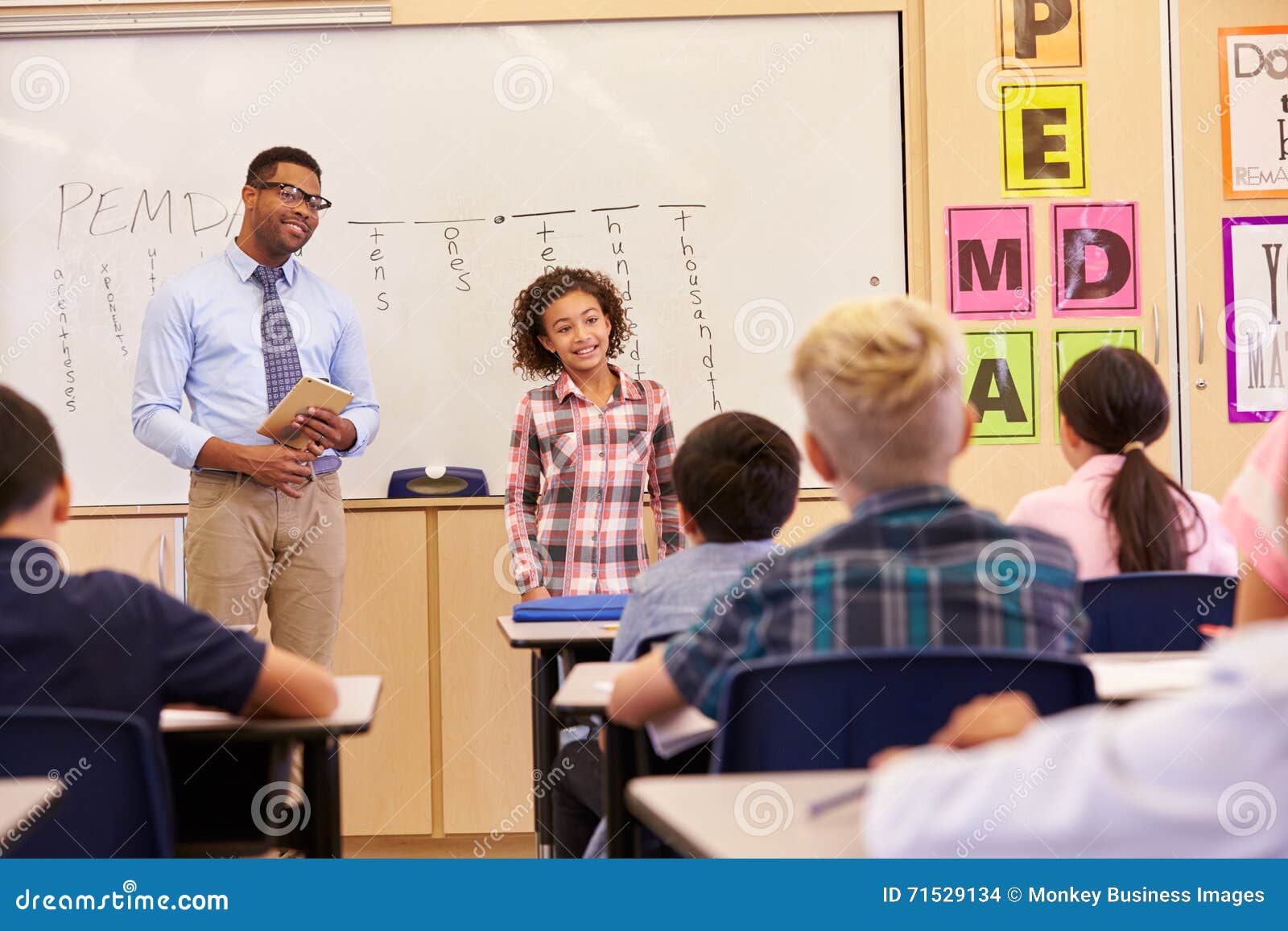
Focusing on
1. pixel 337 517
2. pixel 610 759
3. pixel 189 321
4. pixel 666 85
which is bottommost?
pixel 610 759

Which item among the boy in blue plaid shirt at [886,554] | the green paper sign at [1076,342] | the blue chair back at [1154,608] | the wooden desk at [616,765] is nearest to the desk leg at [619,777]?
the wooden desk at [616,765]

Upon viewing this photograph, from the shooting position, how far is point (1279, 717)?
506mm

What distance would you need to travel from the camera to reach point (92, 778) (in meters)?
1.31

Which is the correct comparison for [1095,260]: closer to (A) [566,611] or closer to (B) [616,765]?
(A) [566,611]

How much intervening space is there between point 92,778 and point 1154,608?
161 cm

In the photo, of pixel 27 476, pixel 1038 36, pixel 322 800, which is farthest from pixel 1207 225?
pixel 27 476

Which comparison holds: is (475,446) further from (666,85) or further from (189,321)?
(666,85)

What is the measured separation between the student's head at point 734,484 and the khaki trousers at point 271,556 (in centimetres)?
193

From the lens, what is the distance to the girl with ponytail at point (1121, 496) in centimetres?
237

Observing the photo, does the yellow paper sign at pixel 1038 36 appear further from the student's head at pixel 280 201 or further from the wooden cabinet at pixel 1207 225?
the student's head at pixel 280 201

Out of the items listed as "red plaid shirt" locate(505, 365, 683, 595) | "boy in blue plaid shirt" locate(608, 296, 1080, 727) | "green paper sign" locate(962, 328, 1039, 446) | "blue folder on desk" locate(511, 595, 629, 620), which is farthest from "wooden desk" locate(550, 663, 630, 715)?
"green paper sign" locate(962, 328, 1039, 446)

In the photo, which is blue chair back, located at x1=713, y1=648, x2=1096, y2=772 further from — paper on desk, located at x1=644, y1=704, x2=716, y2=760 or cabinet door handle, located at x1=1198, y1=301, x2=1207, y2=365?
cabinet door handle, located at x1=1198, y1=301, x2=1207, y2=365
